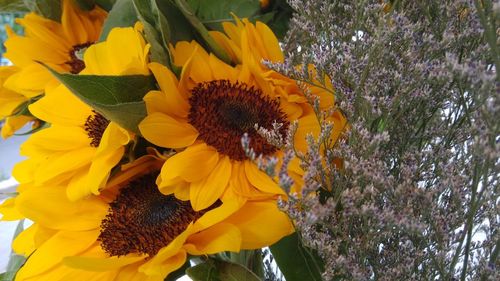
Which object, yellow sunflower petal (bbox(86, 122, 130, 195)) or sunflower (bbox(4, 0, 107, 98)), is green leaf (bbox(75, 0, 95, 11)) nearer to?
sunflower (bbox(4, 0, 107, 98))

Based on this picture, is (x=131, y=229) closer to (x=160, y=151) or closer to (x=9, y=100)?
(x=160, y=151)

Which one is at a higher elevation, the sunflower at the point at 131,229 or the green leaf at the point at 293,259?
the green leaf at the point at 293,259

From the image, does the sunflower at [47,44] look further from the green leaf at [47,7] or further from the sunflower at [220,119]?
the sunflower at [220,119]

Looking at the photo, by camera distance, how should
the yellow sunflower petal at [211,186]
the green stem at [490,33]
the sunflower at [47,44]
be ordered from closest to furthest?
the green stem at [490,33] → the yellow sunflower petal at [211,186] → the sunflower at [47,44]

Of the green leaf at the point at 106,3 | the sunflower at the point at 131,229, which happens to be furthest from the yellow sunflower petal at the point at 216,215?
the green leaf at the point at 106,3

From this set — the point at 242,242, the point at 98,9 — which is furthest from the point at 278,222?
the point at 98,9

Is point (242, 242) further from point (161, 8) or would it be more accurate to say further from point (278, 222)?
point (161, 8)

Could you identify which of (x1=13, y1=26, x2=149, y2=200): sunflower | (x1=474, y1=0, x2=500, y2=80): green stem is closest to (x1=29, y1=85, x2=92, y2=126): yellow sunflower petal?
(x1=13, y1=26, x2=149, y2=200): sunflower
